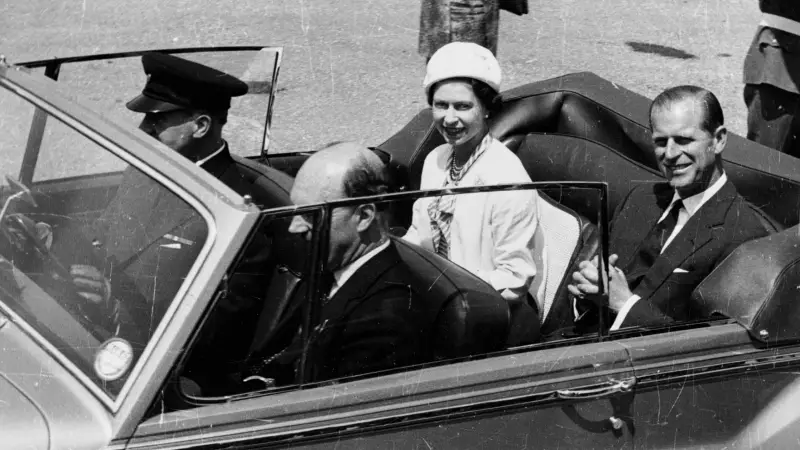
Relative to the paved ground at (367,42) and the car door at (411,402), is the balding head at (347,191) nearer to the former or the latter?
the car door at (411,402)

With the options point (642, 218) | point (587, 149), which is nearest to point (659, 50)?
point (587, 149)

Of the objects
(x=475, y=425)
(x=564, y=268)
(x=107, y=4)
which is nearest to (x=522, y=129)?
(x=564, y=268)

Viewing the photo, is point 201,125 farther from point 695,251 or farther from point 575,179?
point 695,251

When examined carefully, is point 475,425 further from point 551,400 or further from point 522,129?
point 522,129

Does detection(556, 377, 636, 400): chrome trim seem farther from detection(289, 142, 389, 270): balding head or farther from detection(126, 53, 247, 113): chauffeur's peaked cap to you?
detection(126, 53, 247, 113): chauffeur's peaked cap

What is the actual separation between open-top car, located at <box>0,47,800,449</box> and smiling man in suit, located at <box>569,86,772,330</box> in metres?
0.15

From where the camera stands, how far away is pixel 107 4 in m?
9.95

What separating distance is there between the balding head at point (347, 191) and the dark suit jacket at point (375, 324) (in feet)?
0.21

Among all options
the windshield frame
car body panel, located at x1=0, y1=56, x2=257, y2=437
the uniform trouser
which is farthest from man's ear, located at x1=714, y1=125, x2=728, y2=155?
the uniform trouser

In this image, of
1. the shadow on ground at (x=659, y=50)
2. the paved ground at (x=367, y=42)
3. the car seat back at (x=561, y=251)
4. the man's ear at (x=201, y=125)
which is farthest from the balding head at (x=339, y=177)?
the shadow on ground at (x=659, y=50)

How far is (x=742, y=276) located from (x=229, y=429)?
1.55 meters

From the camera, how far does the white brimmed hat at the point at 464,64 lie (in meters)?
3.88

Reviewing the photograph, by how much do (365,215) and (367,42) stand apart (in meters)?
6.58

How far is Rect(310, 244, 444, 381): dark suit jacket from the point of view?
9.00 feet
